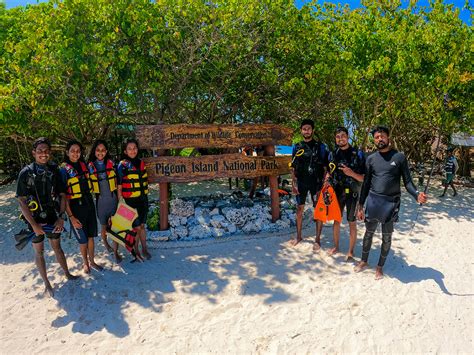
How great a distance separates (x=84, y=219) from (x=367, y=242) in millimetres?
4461

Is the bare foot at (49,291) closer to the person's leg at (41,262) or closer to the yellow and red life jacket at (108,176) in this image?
the person's leg at (41,262)

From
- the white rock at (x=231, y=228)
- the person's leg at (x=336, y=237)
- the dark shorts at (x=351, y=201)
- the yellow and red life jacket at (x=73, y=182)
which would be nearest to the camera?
the yellow and red life jacket at (x=73, y=182)

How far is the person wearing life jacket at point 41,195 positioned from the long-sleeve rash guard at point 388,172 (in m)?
4.59

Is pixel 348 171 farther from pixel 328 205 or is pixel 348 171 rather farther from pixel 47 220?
pixel 47 220

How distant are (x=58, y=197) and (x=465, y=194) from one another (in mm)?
12450

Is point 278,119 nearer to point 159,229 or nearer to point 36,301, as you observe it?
point 159,229

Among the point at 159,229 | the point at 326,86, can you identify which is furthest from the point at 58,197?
the point at 326,86

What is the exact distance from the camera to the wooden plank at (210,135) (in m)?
6.56

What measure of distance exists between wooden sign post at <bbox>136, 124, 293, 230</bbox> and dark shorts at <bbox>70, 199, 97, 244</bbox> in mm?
1574

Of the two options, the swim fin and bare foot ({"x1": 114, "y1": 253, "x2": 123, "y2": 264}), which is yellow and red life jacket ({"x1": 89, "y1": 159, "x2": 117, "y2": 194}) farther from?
the swim fin

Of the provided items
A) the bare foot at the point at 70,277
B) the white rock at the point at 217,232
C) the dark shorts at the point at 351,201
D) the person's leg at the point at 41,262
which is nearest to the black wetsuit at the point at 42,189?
the person's leg at the point at 41,262

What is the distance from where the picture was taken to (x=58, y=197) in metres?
4.81

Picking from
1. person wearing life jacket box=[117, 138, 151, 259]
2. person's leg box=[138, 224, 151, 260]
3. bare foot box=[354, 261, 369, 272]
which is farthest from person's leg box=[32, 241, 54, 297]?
bare foot box=[354, 261, 369, 272]

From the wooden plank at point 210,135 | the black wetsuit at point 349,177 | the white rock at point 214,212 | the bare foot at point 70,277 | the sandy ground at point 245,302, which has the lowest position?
the sandy ground at point 245,302
